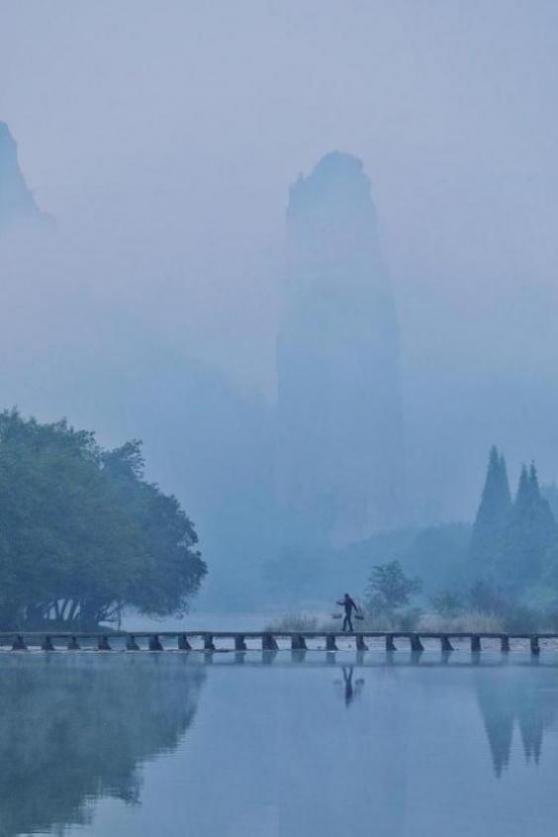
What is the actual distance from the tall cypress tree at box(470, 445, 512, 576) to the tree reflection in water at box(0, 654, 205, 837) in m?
88.6

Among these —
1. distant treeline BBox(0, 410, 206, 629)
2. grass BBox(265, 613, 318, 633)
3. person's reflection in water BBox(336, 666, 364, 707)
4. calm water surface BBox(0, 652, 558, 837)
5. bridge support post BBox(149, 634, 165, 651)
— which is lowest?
calm water surface BBox(0, 652, 558, 837)

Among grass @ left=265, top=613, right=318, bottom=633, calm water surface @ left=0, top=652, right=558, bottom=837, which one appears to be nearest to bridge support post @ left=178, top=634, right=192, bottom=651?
grass @ left=265, top=613, right=318, bottom=633

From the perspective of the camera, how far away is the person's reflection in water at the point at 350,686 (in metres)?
39.7

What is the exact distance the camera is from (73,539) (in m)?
73.4

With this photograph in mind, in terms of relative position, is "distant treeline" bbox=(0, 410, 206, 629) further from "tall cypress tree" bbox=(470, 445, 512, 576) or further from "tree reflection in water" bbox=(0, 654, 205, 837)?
"tall cypress tree" bbox=(470, 445, 512, 576)

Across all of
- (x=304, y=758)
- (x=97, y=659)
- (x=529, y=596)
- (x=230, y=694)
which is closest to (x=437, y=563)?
(x=529, y=596)

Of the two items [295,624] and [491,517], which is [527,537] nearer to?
[491,517]

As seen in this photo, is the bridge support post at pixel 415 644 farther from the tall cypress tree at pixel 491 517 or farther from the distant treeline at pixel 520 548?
the tall cypress tree at pixel 491 517

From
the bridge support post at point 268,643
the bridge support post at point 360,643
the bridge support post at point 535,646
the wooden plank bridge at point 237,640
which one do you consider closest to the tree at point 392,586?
the bridge support post at point 268,643

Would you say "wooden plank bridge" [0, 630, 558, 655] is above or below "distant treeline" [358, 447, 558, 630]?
below

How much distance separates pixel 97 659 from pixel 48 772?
3026 cm

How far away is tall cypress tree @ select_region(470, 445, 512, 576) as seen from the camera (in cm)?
13938

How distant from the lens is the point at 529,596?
366 feet

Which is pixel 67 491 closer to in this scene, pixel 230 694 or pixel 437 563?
pixel 230 694
